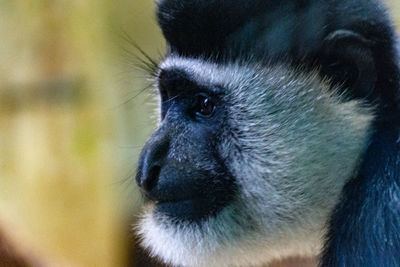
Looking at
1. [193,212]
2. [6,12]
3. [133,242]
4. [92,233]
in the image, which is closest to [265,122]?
[193,212]

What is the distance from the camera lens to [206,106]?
114 cm

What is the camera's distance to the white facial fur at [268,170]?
1015mm

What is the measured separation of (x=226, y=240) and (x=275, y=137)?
19cm

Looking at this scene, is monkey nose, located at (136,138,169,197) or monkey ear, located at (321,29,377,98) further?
monkey nose, located at (136,138,169,197)

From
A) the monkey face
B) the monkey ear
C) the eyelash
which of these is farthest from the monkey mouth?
the monkey ear

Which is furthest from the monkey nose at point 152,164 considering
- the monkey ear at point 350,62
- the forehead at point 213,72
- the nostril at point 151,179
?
the monkey ear at point 350,62

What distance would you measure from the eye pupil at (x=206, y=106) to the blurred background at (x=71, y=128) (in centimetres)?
16

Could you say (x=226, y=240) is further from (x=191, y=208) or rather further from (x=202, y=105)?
(x=202, y=105)

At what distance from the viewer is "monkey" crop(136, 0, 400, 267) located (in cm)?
94

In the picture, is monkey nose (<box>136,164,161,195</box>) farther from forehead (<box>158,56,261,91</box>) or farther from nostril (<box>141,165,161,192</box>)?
forehead (<box>158,56,261,91</box>)

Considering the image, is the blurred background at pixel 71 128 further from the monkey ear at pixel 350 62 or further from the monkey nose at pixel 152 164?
the monkey ear at pixel 350 62

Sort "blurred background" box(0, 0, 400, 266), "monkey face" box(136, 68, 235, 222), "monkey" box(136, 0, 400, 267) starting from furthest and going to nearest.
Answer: "blurred background" box(0, 0, 400, 266) < "monkey face" box(136, 68, 235, 222) < "monkey" box(136, 0, 400, 267)

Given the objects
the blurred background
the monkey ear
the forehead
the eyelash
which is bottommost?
the blurred background

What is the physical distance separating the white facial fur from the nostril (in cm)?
6
